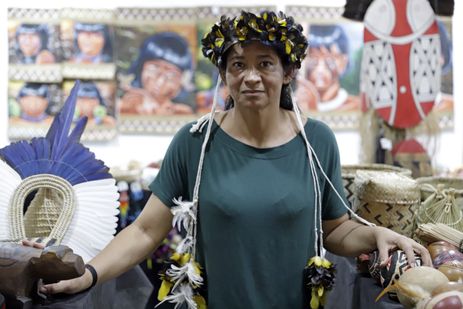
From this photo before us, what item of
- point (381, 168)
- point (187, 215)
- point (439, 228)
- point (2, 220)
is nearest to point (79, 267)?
point (187, 215)

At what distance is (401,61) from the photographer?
10.2 ft

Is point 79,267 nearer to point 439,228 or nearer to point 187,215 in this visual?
point 187,215

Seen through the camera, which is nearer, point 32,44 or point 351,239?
point 351,239

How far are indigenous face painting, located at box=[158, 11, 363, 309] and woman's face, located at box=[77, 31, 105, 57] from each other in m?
2.54

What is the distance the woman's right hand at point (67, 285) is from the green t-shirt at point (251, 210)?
268mm

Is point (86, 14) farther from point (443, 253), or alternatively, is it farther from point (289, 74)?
point (443, 253)

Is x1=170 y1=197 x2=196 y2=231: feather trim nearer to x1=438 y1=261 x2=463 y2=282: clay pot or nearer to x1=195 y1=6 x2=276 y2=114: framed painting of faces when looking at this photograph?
x1=438 y1=261 x2=463 y2=282: clay pot

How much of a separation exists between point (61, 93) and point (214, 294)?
8.98 feet

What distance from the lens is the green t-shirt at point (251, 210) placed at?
1565 mm

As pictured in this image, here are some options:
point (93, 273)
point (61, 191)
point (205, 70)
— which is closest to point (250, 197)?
point (93, 273)

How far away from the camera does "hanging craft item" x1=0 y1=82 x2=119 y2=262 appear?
1793 millimetres

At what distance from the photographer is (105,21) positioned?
4.04m

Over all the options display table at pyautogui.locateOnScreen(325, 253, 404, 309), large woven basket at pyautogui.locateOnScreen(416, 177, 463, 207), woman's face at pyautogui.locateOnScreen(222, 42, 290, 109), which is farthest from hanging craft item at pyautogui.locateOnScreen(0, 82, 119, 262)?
large woven basket at pyautogui.locateOnScreen(416, 177, 463, 207)

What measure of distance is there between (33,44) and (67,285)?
111 inches
